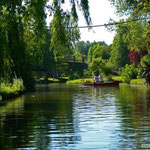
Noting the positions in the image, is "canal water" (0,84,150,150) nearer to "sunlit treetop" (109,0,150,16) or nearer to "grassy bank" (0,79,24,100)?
"grassy bank" (0,79,24,100)

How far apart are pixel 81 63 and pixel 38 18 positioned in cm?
9421

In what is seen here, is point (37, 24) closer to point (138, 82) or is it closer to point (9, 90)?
point (9, 90)

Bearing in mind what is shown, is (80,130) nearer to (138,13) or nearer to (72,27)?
(72,27)

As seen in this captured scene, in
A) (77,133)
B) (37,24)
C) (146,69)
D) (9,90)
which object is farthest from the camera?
(146,69)

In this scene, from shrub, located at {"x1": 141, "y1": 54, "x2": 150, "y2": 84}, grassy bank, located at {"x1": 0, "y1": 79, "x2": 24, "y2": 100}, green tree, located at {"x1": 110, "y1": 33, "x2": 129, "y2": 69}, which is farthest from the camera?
green tree, located at {"x1": 110, "y1": 33, "x2": 129, "y2": 69}

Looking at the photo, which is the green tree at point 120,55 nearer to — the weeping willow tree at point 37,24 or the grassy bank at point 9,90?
the grassy bank at point 9,90

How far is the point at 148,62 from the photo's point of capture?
53.9m

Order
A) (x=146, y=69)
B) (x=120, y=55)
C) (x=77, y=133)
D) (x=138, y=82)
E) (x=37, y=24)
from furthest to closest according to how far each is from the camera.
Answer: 1. (x=120, y=55)
2. (x=138, y=82)
3. (x=146, y=69)
4. (x=77, y=133)
5. (x=37, y=24)

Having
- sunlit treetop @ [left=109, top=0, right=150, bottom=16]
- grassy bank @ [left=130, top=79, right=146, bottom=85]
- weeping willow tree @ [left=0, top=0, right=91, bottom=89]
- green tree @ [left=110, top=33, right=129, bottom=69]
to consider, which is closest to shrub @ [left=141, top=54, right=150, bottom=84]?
grassy bank @ [left=130, top=79, right=146, bottom=85]

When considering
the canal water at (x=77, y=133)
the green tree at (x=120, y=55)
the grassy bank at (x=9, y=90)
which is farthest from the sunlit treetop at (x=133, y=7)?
the green tree at (x=120, y=55)

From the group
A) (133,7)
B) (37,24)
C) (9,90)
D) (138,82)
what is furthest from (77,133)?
(138,82)

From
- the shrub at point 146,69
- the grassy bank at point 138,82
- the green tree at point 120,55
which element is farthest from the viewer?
the green tree at point 120,55

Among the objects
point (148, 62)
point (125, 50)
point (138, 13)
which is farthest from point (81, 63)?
point (138, 13)

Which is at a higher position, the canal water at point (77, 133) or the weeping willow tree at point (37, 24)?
the weeping willow tree at point (37, 24)
